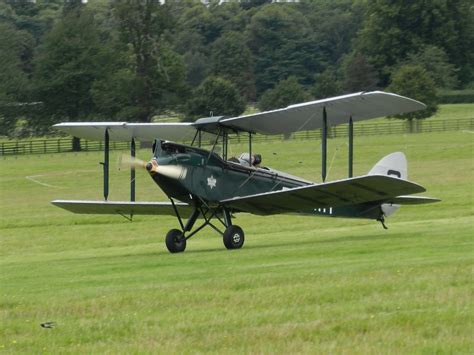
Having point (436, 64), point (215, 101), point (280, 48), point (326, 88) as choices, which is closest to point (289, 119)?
point (215, 101)

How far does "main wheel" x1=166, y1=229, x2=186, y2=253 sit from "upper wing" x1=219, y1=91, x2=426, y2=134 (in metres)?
2.36

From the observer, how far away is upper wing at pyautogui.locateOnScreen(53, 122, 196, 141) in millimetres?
22991

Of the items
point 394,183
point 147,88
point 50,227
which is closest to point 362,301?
point 394,183

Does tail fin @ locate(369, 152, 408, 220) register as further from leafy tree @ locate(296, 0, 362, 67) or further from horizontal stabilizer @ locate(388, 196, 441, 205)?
leafy tree @ locate(296, 0, 362, 67)

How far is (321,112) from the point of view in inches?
861

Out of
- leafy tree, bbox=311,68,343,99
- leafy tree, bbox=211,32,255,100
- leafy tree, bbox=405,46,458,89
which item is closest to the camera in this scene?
leafy tree, bbox=311,68,343,99

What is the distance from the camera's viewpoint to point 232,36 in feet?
430

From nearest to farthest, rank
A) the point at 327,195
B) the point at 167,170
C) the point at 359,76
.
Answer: the point at 167,170 < the point at 327,195 < the point at 359,76

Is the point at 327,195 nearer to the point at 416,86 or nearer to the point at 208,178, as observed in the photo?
the point at 208,178

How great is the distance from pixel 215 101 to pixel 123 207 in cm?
6280

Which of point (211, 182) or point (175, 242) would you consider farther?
point (175, 242)

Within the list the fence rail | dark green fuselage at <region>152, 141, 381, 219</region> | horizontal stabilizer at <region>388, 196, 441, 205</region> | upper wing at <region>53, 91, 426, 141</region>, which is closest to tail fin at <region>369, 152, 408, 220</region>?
horizontal stabilizer at <region>388, 196, 441, 205</region>

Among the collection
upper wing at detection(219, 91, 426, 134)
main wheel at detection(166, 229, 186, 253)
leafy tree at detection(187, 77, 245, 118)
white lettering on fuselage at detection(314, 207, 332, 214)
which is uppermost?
leafy tree at detection(187, 77, 245, 118)

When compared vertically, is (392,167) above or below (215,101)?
below
